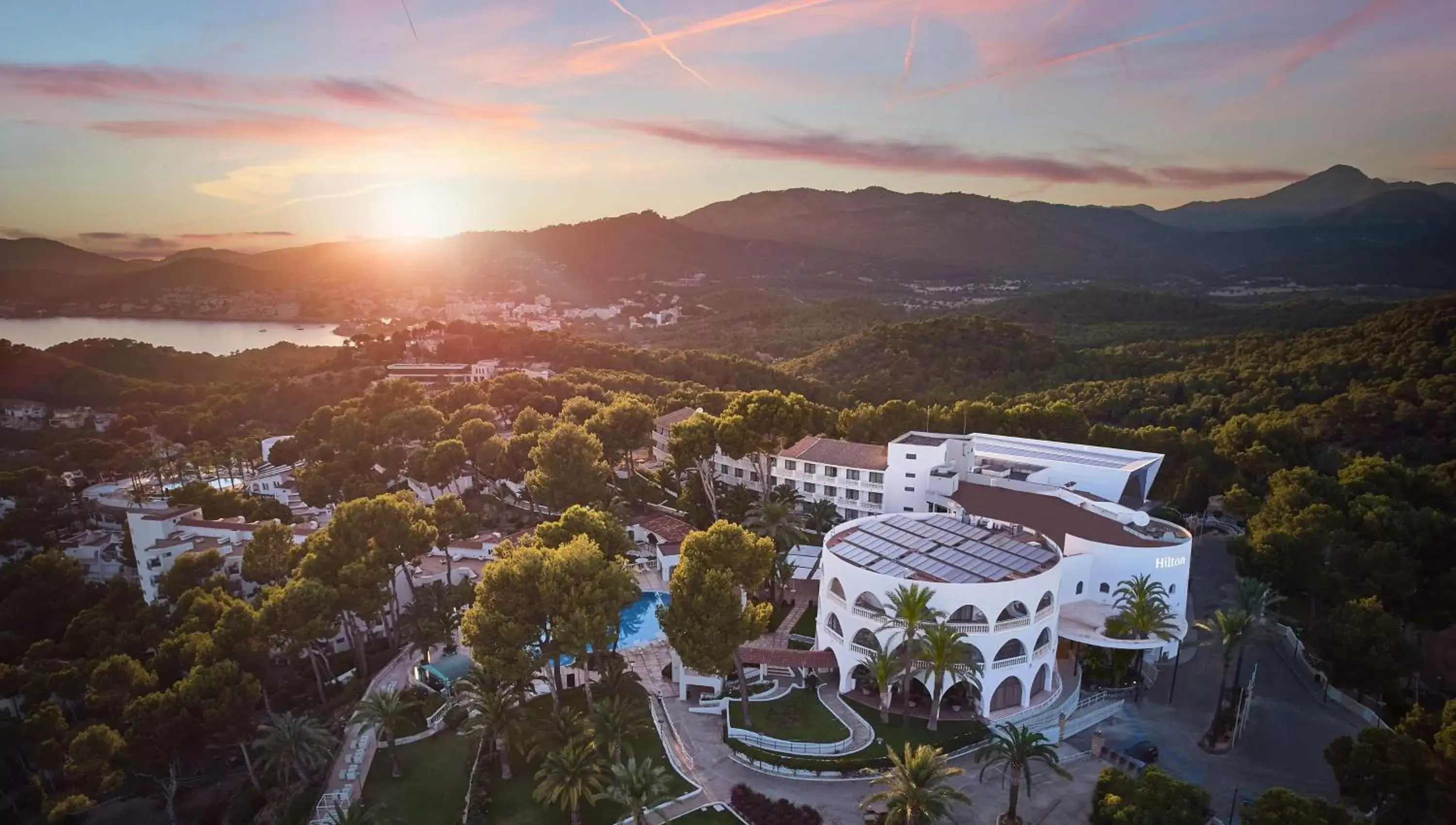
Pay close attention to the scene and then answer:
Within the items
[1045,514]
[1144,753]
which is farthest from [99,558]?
[1144,753]

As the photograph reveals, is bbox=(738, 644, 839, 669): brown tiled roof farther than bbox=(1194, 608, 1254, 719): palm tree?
Yes

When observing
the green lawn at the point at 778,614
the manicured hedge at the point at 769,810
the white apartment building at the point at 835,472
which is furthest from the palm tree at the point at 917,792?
A: the white apartment building at the point at 835,472

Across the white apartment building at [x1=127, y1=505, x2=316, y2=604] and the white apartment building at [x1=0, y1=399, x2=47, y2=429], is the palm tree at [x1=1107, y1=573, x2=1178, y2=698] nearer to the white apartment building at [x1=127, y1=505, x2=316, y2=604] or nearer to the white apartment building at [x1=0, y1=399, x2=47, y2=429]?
the white apartment building at [x1=127, y1=505, x2=316, y2=604]

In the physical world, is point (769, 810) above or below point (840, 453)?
below

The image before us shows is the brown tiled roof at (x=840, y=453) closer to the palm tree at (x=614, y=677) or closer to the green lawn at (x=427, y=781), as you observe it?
the palm tree at (x=614, y=677)

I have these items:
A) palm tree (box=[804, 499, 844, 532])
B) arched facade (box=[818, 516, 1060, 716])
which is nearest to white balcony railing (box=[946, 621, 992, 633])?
arched facade (box=[818, 516, 1060, 716])

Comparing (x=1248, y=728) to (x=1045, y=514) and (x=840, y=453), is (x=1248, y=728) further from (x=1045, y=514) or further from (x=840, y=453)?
(x=840, y=453)

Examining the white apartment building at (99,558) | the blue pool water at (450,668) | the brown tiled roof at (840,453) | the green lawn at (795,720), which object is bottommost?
the white apartment building at (99,558)
